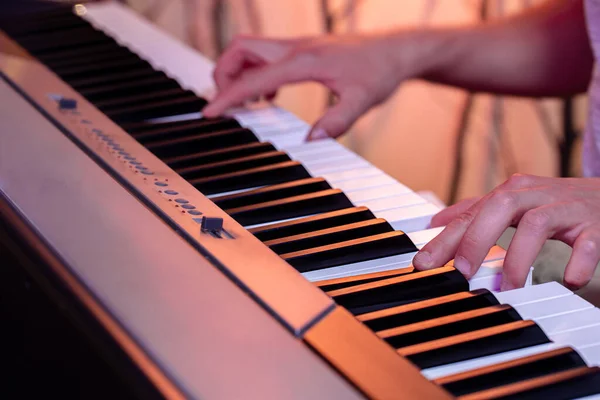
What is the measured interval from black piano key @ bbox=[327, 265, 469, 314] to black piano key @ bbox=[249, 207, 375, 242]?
13cm

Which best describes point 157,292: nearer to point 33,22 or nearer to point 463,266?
point 463,266

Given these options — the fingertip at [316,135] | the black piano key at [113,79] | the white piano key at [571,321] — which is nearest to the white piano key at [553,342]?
the white piano key at [571,321]

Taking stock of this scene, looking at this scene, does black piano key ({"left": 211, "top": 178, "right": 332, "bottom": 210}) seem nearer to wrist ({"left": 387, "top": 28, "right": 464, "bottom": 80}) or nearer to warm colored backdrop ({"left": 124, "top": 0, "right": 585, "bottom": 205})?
wrist ({"left": 387, "top": 28, "right": 464, "bottom": 80})

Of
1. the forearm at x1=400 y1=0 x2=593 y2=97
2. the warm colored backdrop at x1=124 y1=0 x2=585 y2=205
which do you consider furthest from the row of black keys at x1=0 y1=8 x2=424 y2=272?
the warm colored backdrop at x1=124 y1=0 x2=585 y2=205

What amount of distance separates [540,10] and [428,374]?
950 mm

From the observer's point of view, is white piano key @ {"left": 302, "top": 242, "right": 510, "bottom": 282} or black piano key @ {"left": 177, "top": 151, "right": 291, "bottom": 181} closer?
white piano key @ {"left": 302, "top": 242, "right": 510, "bottom": 282}

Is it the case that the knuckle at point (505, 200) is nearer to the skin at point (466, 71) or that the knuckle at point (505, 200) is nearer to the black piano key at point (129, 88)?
the skin at point (466, 71)

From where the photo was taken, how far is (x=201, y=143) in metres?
0.99

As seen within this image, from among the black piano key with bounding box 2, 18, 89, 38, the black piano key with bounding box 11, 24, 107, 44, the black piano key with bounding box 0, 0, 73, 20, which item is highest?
the black piano key with bounding box 0, 0, 73, 20

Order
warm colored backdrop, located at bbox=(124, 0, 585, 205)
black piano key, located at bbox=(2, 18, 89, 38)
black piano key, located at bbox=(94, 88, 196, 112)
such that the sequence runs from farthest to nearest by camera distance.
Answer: warm colored backdrop, located at bbox=(124, 0, 585, 205), black piano key, located at bbox=(2, 18, 89, 38), black piano key, located at bbox=(94, 88, 196, 112)

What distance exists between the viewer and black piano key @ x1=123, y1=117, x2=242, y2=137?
1008mm

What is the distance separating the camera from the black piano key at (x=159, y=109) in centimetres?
105

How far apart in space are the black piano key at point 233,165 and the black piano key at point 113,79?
0.31 meters

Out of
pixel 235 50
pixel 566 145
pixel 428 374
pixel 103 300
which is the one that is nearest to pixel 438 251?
pixel 428 374
